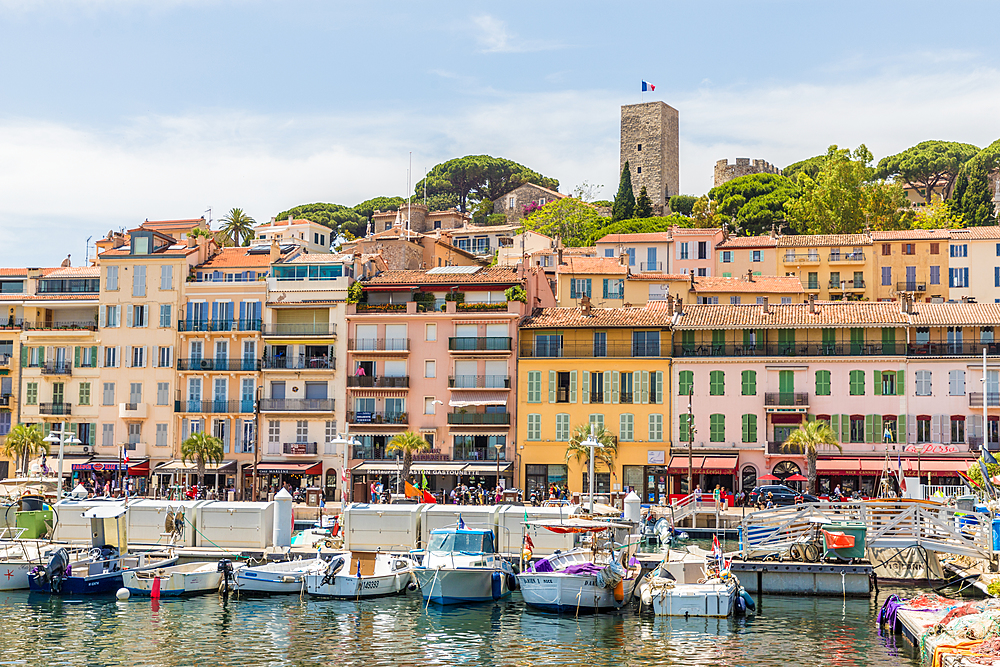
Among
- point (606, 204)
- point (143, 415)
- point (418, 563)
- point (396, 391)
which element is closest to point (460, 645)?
point (418, 563)

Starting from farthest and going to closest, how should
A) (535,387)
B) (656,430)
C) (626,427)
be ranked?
(535,387) → (626,427) → (656,430)

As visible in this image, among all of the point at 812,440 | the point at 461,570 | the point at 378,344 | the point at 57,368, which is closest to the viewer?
the point at 461,570

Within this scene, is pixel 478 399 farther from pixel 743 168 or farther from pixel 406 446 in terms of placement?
pixel 743 168

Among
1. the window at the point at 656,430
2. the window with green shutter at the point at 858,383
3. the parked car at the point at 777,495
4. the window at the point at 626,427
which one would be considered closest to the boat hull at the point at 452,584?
the parked car at the point at 777,495

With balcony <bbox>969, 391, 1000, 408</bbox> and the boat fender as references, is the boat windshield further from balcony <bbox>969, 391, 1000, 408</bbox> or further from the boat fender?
balcony <bbox>969, 391, 1000, 408</bbox>

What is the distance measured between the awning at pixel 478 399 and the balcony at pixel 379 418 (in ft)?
9.59

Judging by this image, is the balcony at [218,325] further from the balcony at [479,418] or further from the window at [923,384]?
the window at [923,384]

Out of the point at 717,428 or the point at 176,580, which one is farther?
the point at 717,428

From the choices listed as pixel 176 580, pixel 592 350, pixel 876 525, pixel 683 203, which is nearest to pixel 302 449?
pixel 592 350

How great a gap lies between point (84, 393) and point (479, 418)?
23959mm

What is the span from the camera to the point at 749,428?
61719 mm

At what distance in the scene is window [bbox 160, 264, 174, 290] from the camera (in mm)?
69213

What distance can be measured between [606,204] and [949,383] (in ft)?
268

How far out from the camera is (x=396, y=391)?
65688 mm
